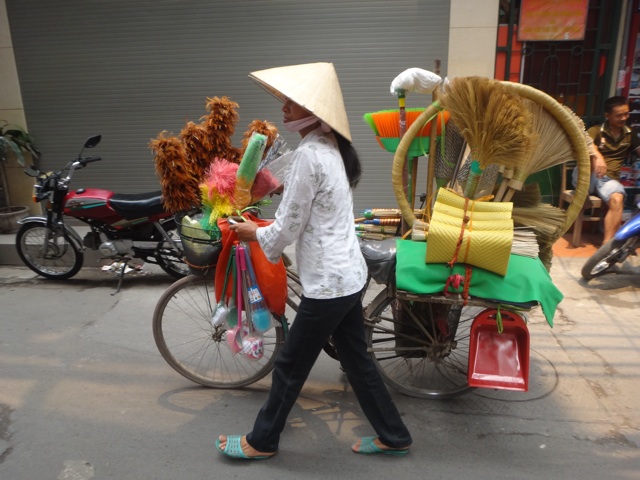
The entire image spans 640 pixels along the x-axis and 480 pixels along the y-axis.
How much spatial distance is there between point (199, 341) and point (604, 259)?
3.33 meters

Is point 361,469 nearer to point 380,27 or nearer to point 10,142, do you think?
point 380,27

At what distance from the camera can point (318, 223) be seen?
78.3 inches

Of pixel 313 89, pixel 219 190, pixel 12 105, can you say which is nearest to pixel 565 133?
pixel 313 89

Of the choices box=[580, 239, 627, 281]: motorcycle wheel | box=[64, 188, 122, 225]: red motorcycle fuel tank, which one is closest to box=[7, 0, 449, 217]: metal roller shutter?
box=[64, 188, 122, 225]: red motorcycle fuel tank

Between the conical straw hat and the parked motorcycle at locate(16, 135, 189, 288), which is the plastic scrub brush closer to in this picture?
the conical straw hat

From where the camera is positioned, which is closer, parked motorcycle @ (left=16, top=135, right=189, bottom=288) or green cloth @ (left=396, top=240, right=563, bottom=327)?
green cloth @ (left=396, top=240, right=563, bottom=327)

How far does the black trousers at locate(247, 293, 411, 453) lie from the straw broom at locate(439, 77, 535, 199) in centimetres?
87

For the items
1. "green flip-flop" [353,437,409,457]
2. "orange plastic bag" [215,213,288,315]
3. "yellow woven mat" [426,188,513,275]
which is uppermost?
"yellow woven mat" [426,188,513,275]

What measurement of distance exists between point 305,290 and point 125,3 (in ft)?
16.5

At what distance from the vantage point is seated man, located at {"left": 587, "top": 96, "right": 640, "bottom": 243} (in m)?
4.50

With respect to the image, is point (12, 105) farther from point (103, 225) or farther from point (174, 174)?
point (174, 174)

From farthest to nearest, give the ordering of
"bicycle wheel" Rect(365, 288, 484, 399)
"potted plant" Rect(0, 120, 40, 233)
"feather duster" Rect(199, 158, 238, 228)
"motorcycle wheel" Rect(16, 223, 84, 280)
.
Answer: "potted plant" Rect(0, 120, 40, 233) → "motorcycle wheel" Rect(16, 223, 84, 280) → "bicycle wheel" Rect(365, 288, 484, 399) → "feather duster" Rect(199, 158, 238, 228)

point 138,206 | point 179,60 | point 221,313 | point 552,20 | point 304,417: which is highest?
point 552,20

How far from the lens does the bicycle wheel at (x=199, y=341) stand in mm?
2709
